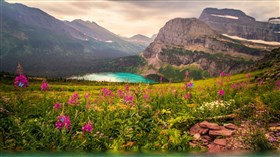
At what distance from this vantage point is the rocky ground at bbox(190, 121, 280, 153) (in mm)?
11648

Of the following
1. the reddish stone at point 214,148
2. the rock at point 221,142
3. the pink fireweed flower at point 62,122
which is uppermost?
the pink fireweed flower at point 62,122

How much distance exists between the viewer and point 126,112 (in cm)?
1459

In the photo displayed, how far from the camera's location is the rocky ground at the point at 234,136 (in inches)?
459

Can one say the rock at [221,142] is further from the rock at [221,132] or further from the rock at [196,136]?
the rock at [196,136]

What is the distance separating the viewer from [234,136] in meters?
12.5

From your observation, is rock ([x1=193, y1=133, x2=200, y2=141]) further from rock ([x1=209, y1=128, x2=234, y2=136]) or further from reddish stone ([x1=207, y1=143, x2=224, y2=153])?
reddish stone ([x1=207, y1=143, x2=224, y2=153])

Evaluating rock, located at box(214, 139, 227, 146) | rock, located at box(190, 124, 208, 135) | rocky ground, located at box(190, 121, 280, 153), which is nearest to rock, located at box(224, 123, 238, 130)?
rocky ground, located at box(190, 121, 280, 153)

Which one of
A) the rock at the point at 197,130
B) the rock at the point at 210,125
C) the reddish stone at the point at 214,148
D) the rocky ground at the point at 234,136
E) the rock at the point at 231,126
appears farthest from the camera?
the rock at the point at 231,126

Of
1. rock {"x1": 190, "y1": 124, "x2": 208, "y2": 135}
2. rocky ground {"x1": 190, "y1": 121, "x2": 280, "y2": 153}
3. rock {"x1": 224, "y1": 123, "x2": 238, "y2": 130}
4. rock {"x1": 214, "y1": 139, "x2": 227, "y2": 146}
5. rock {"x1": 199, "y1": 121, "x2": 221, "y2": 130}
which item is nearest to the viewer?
rocky ground {"x1": 190, "y1": 121, "x2": 280, "y2": 153}

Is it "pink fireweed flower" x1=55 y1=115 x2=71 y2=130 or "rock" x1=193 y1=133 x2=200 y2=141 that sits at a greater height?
"pink fireweed flower" x1=55 y1=115 x2=71 y2=130


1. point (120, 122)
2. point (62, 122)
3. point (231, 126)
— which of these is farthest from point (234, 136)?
point (62, 122)

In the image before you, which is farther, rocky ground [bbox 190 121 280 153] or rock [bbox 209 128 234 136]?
rock [bbox 209 128 234 136]

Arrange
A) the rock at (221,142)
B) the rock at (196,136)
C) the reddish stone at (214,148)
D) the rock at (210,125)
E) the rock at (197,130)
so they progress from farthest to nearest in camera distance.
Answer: the rock at (210,125) → the rock at (197,130) → the rock at (196,136) → the rock at (221,142) → the reddish stone at (214,148)

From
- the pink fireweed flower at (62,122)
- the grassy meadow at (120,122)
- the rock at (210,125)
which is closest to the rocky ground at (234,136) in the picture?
the rock at (210,125)
